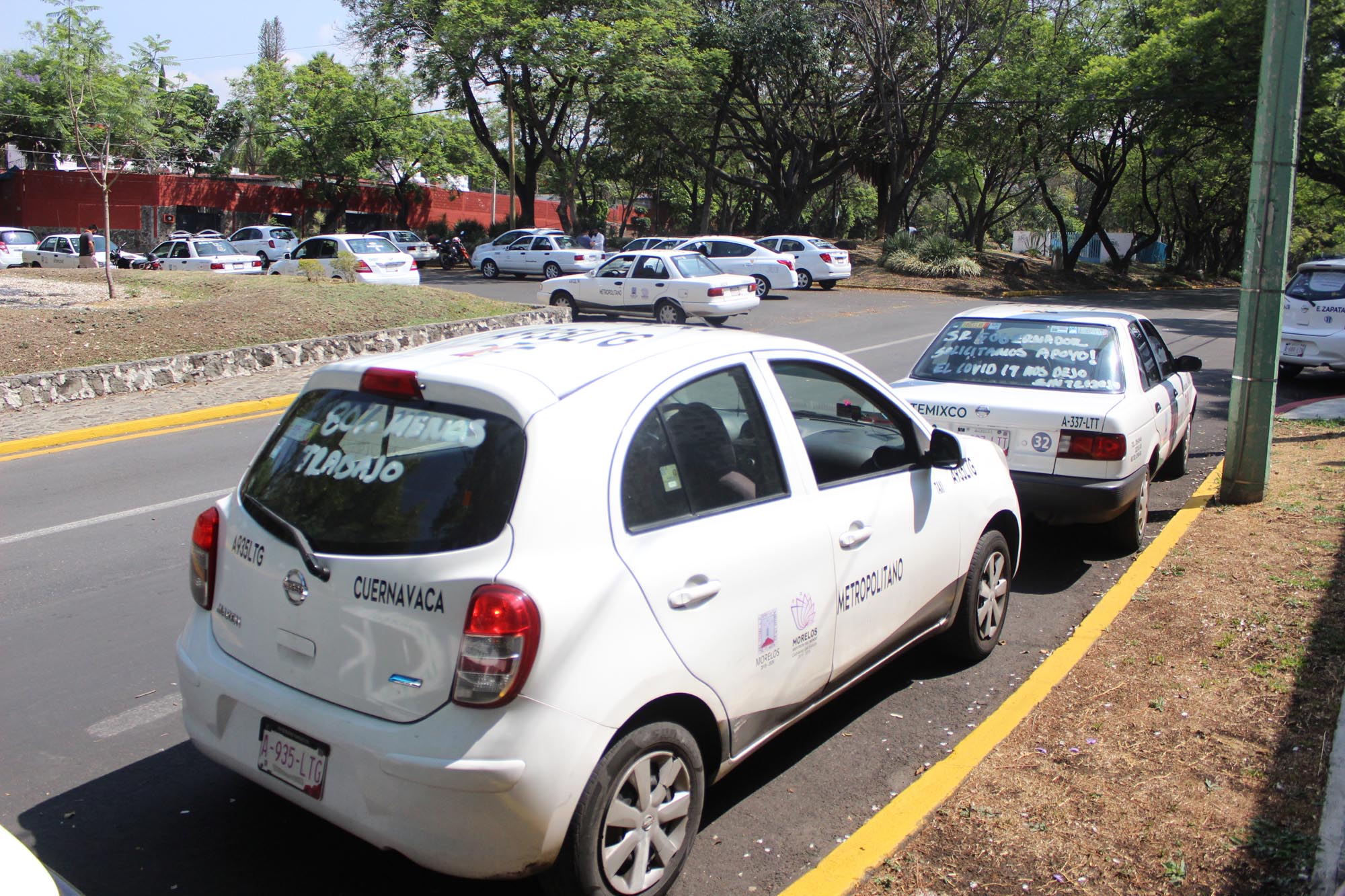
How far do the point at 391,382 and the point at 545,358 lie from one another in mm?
504

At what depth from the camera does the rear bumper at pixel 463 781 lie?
2.73 meters

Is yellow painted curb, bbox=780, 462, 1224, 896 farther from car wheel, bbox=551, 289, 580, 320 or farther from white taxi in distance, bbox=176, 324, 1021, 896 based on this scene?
car wheel, bbox=551, 289, 580, 320

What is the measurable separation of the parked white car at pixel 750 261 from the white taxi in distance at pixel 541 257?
3134mm

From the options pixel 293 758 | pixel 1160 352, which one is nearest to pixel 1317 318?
pixel 1160 352

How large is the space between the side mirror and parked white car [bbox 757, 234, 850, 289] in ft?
90.5

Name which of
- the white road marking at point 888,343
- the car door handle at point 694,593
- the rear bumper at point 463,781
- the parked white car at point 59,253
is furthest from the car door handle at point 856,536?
the parked white car at point 59,253

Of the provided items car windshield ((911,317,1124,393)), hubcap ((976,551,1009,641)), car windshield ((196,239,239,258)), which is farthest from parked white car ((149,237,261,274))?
A: hubcap ((976,551,1009,641))

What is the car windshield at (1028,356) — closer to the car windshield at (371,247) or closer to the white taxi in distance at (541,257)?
the car windshield at (371,247)

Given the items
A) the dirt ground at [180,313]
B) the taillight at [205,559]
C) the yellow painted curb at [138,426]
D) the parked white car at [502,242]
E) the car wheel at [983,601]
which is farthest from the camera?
the parked white car at [502,242]

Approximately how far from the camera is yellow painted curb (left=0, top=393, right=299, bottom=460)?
975 centimetres

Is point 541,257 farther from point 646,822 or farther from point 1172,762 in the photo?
point 646,822

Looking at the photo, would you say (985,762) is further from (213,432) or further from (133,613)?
(213,432)

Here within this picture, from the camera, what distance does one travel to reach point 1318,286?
1452 centimetres

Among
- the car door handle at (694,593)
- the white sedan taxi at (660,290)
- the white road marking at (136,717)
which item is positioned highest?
the white sedan taxi at (660,290)
